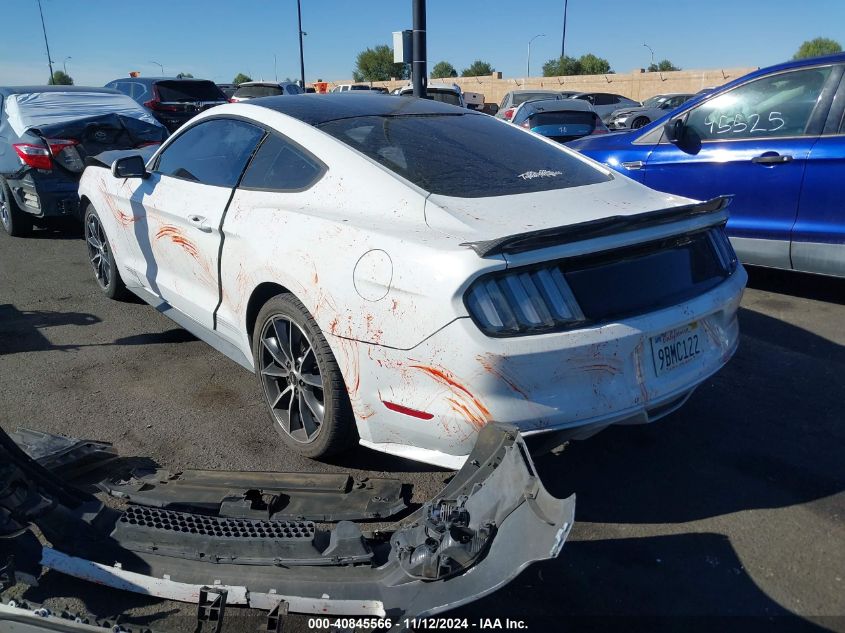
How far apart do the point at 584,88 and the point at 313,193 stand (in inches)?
1773

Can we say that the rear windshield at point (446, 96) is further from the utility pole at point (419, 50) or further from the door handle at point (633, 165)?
the door handle at point (633, 165)

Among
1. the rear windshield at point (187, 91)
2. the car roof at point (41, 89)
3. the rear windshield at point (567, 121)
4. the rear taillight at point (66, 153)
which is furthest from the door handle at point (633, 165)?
the rear windshield at point (187, 91)

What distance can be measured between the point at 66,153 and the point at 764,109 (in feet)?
22.1

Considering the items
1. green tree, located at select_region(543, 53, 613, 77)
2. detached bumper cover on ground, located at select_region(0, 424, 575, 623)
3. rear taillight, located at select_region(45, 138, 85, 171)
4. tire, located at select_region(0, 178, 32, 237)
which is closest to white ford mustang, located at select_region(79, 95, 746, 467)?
detached bumper cover on ground, located at select_region(0, 424, 575, 623)

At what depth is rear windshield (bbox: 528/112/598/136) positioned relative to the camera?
10.5m

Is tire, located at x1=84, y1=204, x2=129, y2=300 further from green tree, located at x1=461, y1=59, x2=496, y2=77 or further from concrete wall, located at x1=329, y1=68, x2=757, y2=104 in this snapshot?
green tree, located at x1=461, y1=59, x2=496, y2=77

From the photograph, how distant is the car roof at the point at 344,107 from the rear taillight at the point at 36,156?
175 inches

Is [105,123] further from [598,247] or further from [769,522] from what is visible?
[769,522]

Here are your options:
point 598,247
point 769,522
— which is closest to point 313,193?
point 598,247

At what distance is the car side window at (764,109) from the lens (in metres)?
5.29

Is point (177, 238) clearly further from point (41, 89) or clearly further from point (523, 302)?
point (41, 89)

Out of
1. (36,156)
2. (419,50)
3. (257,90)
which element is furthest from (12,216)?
(257,90)

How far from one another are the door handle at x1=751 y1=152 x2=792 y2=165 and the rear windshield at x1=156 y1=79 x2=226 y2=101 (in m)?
12.5

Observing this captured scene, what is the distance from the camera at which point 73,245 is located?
7.87m
